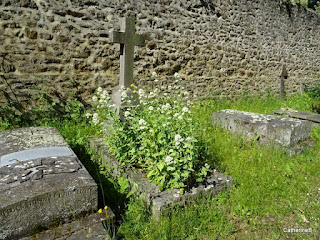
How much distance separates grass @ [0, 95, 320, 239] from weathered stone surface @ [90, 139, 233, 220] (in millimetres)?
63

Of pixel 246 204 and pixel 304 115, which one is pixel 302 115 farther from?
pixel 246 204

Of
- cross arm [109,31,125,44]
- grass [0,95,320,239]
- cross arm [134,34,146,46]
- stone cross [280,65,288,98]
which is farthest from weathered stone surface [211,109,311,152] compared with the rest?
stone cross [280,65,288,98]

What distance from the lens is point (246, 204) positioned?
88.9 inches

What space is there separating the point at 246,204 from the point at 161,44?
165 inches

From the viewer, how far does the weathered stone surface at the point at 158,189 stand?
80.1 inches

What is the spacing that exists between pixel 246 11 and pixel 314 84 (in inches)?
186

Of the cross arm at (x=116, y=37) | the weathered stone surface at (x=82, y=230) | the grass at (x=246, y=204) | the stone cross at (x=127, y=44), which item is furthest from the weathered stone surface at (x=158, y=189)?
the cross arm at (x=116, y=37)

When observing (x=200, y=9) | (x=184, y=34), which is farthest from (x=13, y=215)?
(x=200, y=9)

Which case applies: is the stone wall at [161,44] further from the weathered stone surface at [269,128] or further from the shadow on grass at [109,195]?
the weathered stone surface at [269,128]

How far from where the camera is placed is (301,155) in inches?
132

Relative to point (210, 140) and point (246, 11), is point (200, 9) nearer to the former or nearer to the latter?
point (246, 11)

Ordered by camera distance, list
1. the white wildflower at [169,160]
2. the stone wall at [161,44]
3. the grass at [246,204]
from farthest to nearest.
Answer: the stone wall at [161,44], the white wildflower at [169,160], the grass at [246,204]

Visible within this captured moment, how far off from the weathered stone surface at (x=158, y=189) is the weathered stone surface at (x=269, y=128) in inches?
52.3

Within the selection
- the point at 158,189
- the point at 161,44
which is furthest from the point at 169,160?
the point at 161,44
